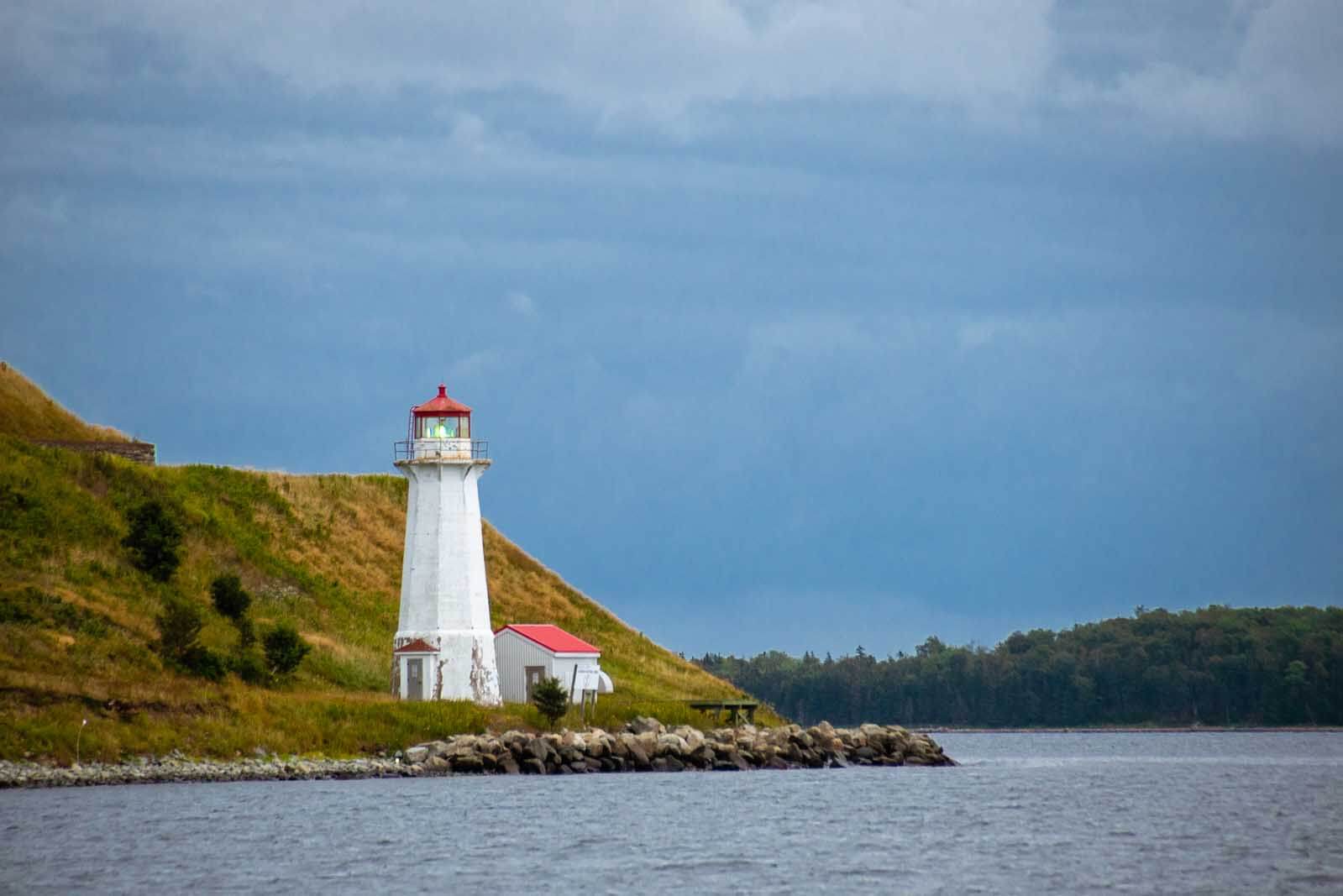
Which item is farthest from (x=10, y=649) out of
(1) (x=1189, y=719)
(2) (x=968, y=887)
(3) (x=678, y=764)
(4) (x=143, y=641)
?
(1) (x=1189, y=719)

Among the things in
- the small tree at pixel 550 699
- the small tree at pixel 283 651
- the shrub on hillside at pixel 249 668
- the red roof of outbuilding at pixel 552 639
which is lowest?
the small tree at pixel 550 699

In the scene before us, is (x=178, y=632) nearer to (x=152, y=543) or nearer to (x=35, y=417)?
(x=152, y=543)

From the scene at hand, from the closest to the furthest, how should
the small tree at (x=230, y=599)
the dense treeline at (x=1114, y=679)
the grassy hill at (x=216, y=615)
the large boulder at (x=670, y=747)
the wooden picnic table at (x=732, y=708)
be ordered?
the grassy hill at (x=216, y=615) < the large boulder at (x=670, y=747) < the small tree at (x=230, y=599) < the wooden picnic table at (x=732, y=708) < the dense treeline at (x=1114, y=679)

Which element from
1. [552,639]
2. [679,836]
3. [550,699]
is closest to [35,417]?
[552,639]

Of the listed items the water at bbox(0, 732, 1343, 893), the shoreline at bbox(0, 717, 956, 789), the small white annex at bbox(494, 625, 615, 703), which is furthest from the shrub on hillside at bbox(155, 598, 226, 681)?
the small white annex at bbox(494, 625, 615, 703)

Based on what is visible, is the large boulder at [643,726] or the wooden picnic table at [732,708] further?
the wooden picnic table at [732,708]

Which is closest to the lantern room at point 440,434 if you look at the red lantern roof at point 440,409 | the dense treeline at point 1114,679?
the red lantern roof at point 440,409

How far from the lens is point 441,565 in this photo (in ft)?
168

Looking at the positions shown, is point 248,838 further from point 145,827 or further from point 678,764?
point 678,764

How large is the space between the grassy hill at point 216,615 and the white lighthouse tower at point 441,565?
1.05m

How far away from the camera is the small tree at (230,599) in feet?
179

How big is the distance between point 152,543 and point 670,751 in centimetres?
1715

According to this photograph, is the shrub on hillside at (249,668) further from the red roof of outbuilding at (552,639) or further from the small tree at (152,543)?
the red roof of outbuilding at (552,639)

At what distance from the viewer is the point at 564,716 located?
54812 mm
